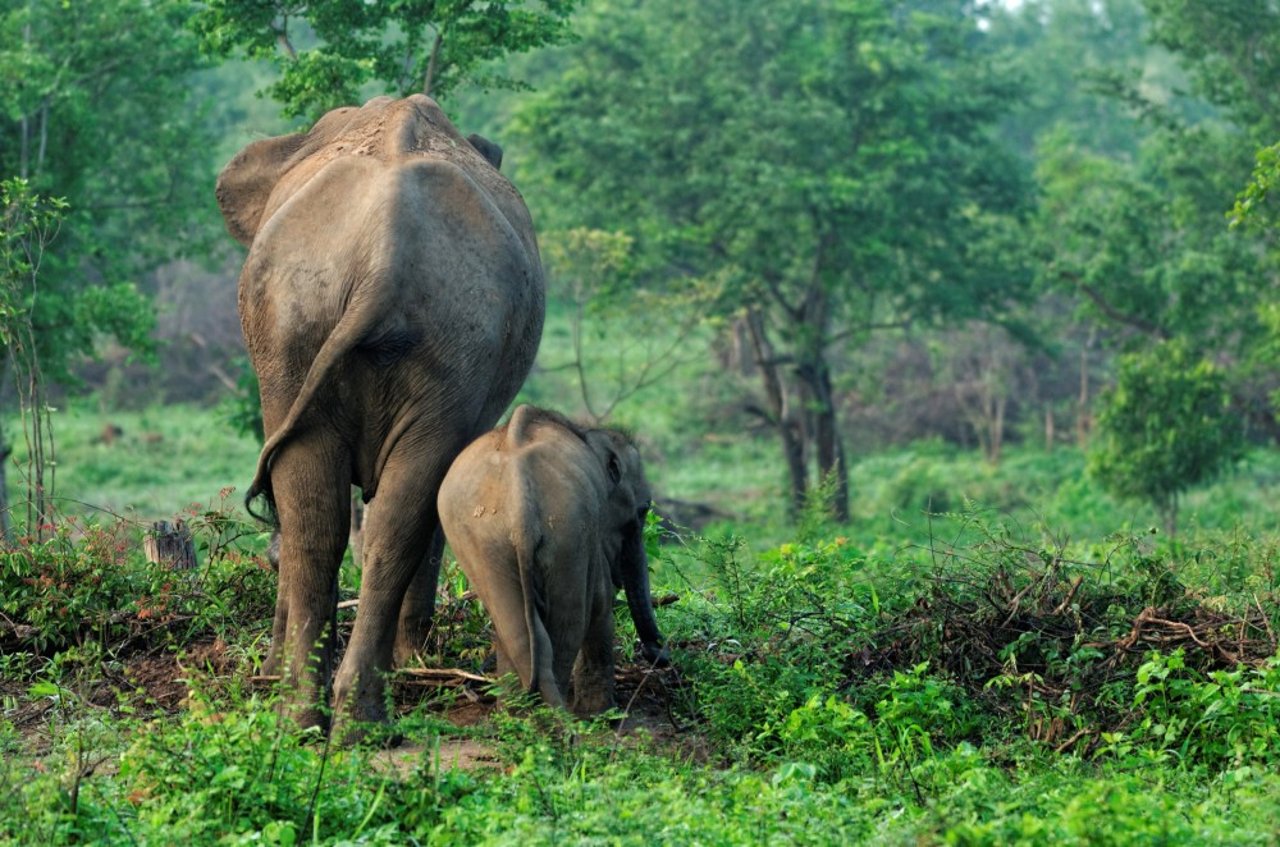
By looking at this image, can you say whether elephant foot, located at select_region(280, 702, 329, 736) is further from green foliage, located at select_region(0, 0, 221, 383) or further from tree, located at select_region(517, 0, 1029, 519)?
tree, located at select_region(517, 0, 1029, 519)

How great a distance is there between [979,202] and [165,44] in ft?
39.5

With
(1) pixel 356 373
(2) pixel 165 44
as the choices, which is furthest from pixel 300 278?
(2) pixel 165 44

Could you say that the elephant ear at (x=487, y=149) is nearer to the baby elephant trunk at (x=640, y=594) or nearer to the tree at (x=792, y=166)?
the baby elephant trunk at (x=640, y=594)

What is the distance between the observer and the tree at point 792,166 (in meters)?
24.1

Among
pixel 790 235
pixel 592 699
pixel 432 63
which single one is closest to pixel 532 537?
pixel 592 699

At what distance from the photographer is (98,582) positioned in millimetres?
8461

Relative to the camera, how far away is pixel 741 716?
22.5 ft

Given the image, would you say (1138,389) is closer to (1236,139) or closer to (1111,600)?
(1236,139)

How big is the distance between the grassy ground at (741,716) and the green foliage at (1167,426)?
1202 cm

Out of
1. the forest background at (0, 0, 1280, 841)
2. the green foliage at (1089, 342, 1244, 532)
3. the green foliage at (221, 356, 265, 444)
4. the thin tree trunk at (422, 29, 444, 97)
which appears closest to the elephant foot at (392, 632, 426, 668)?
the thin tree trunk at (422, 29, 444, 97)

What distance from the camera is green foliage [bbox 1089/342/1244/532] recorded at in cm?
Answer: 2169

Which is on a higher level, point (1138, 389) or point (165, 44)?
point (165, 44)

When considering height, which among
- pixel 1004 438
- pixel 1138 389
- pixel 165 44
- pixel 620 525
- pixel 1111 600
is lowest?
pixel 1004 438

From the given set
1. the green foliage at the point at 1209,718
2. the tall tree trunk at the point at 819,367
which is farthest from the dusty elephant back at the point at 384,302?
the tall tree trunk at the point at 819,367
